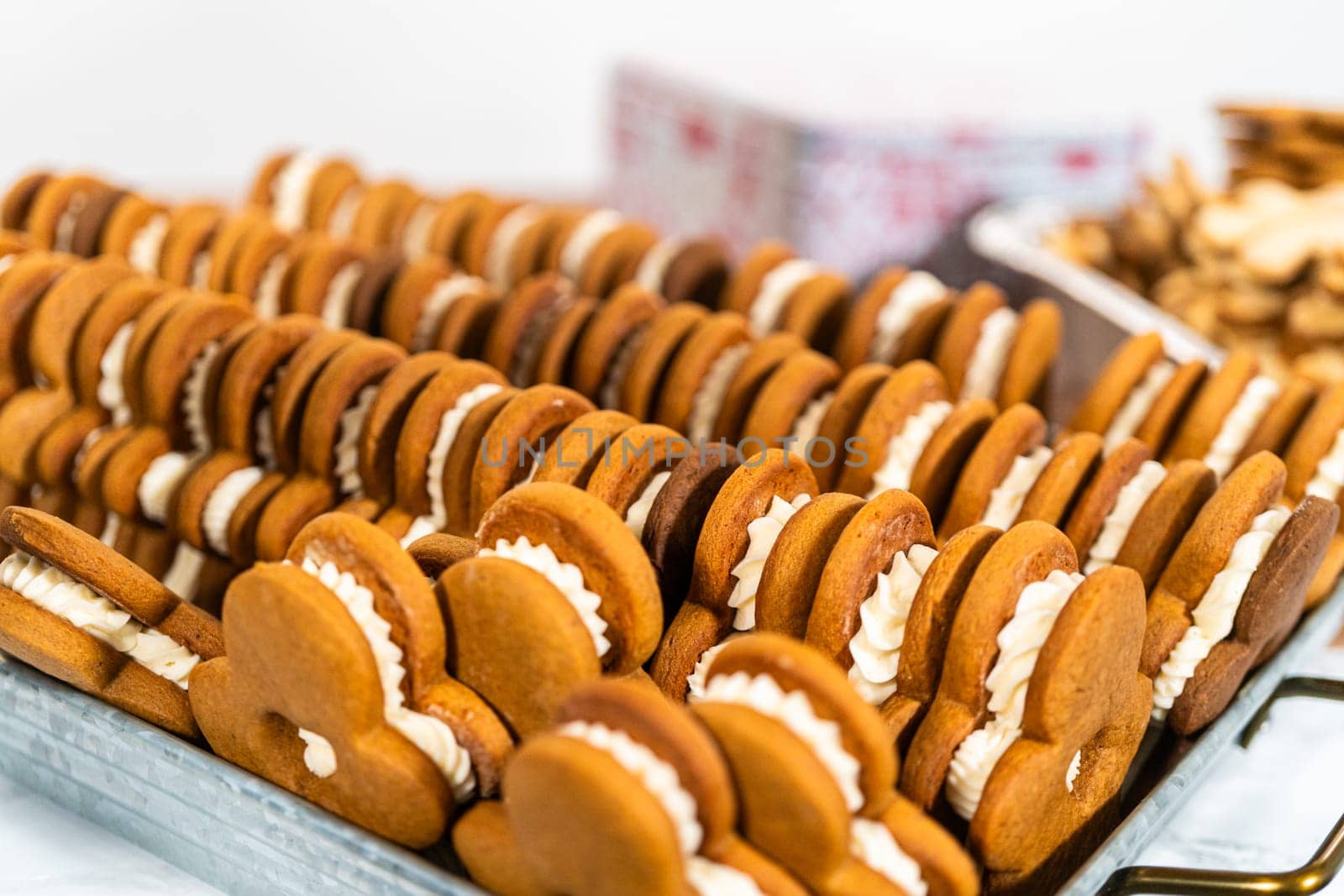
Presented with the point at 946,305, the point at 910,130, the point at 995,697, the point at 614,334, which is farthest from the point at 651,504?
the point at 910,130

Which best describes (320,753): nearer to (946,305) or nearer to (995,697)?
(995,697)

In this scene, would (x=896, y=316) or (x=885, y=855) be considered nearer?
(x=885, y=855)

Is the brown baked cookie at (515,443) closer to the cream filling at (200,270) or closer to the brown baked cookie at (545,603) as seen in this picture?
the brown baked cookie at (545,603)

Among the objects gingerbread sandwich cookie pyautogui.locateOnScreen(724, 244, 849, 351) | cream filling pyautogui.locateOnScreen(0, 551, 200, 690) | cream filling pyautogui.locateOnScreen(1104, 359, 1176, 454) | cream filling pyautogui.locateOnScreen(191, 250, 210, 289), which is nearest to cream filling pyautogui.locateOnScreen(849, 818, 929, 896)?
cream filling pyautogui.locateOnScreen(0, 551, 200, 690)

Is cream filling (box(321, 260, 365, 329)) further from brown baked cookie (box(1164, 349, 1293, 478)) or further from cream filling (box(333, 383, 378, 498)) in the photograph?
brown baked cookie (box(1164, 349, 1293, 478))

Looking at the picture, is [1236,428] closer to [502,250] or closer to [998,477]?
[998,477]

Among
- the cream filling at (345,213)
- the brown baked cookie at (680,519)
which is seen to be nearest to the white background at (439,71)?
the cream filling at (345,213)

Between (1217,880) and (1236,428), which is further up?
(1236,428)

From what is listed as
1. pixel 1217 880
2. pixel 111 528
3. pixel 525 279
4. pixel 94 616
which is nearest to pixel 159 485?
pixel 111 528
